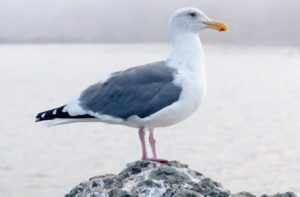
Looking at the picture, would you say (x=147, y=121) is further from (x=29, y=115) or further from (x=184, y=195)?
(x=29, y=115)

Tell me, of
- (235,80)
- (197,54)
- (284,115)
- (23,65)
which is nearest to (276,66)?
(235,80)

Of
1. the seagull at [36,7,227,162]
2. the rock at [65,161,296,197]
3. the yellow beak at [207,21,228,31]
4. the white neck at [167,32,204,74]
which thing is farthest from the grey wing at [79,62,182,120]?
the rock at [65,161,296,197]

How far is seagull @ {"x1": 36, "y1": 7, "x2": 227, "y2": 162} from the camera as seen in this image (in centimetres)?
755

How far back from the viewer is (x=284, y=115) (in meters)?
36.0

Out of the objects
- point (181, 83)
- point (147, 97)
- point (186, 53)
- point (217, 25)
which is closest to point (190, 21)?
point (217, 25)

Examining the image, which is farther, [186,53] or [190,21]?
[190,21]

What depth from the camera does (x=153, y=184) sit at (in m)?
5.96

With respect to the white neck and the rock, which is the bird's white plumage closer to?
the white neck

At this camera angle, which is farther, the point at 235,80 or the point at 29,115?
the point at 235,80

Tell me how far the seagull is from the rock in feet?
3.75

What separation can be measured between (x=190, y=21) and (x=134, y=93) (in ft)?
3.13

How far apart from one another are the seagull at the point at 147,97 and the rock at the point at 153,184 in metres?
1.14

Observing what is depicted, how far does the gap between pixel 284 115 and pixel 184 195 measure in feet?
101

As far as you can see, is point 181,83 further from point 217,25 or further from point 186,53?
point 217,25
